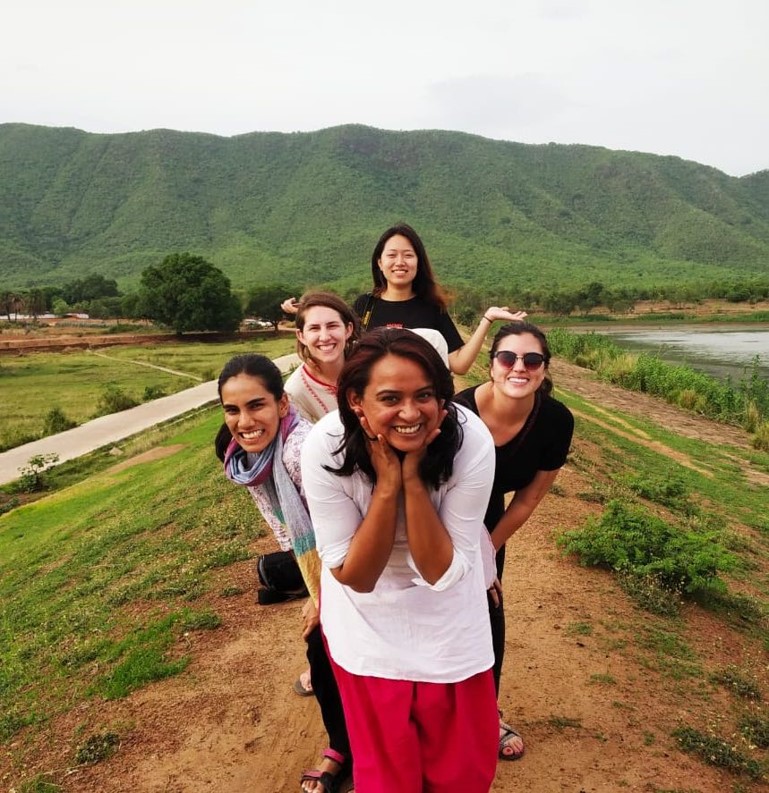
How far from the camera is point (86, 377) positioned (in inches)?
1296

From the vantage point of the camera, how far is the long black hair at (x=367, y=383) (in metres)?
1.67

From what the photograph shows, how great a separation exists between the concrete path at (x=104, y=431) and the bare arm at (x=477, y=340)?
13.1m

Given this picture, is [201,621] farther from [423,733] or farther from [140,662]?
[423,733]

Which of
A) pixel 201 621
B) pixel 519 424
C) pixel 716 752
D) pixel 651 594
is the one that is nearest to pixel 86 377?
pixel 201 621

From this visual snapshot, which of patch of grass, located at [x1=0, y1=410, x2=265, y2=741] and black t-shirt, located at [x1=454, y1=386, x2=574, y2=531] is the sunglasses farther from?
patch of grass, located at [x1=0, y1=410, x2=265, y2=741]

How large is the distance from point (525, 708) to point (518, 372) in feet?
6.47

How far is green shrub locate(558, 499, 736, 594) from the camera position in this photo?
479 cm

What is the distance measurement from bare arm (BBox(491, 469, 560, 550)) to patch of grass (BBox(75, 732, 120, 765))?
7.71 feet

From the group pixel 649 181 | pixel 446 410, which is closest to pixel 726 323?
pixel 446 410

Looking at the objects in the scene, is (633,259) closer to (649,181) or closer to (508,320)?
(649,181)

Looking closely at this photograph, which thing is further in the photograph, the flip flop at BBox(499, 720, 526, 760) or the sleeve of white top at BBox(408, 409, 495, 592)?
the flip flop at BBox(499, 720, 526, 760)

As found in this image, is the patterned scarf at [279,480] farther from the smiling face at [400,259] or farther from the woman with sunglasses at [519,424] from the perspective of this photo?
the smiling face at [400,259]

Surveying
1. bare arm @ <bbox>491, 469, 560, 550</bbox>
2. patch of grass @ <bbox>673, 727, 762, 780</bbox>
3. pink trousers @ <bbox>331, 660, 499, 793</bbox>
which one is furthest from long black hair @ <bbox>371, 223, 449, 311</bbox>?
patch of grass @ <bbox>673, 727, 762, 780</bbox>

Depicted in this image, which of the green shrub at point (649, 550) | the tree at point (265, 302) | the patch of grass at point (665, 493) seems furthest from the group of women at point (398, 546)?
the tree at point (265, 302)
